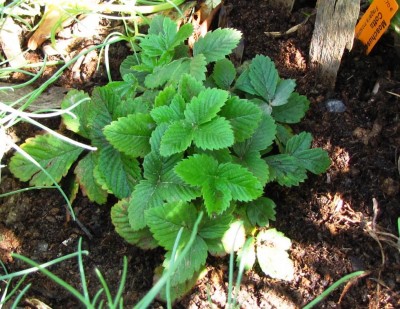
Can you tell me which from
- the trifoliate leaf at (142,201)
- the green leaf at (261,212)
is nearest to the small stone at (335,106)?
the green leaf at (261,212)

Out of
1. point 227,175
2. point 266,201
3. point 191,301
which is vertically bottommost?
point 191,301

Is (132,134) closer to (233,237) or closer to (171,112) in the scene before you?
(171,112)

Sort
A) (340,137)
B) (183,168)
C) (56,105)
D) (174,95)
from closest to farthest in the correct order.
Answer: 1. (183,168)
2. (174,95)
3. (340,137)
4. (56,105)

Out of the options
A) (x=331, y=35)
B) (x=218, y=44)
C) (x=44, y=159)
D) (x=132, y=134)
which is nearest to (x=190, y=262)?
(x=132, y=134)

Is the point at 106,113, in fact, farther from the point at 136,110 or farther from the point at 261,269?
the point at 261,269

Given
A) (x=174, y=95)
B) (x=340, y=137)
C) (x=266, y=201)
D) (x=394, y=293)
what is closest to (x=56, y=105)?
(x=174, y=95)

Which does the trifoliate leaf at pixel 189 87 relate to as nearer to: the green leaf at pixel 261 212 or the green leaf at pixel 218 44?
the green leaf at pixel 218 44

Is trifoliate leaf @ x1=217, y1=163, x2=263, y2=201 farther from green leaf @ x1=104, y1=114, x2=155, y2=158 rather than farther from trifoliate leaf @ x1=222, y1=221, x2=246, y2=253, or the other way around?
green leaf @ x1=104, y1=114, x2=155, y2=158
